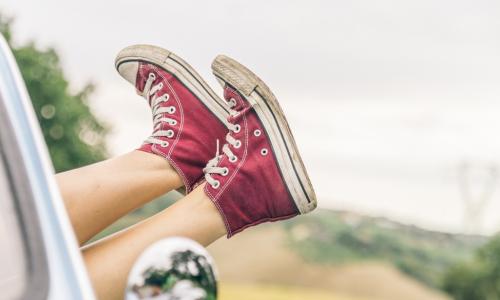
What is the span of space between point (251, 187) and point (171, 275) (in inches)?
39.4

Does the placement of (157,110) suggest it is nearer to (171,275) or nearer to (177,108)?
(177,108)

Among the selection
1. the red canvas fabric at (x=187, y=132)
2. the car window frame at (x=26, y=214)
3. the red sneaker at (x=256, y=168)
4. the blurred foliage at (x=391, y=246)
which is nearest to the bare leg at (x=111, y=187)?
the red canvas fabric at (x=187, y=132)

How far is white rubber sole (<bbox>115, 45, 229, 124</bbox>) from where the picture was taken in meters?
2.55

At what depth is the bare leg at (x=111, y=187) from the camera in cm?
210

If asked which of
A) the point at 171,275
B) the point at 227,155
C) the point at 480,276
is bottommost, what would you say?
the point at 480,276

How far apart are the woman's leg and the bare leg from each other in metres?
0.14

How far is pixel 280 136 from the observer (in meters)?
2.26

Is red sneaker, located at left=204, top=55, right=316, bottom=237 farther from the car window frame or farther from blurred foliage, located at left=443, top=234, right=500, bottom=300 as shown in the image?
blurred foliage, located at left=443, top=234, right=500, bottom=300

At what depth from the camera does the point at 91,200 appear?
2.11m

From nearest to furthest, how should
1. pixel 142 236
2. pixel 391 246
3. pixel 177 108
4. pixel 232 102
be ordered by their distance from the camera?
1. pixel 142 236
2. pixel 232 102
3. pixel 177 108
4. pixel 391 246

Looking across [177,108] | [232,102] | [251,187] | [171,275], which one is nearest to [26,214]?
[171,275]

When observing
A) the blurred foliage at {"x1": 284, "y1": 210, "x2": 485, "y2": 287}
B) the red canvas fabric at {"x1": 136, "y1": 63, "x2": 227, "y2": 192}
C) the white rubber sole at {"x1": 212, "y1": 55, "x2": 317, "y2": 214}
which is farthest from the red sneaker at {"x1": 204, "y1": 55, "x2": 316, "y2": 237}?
the blurred foliage at {"x1": 284, "y1": 210, "x2": 485, "y2": 287}

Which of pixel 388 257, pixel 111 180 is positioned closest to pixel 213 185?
pixel 111 180

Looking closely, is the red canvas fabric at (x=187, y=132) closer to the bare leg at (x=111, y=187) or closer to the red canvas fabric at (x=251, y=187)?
the bare leg at (x=111, y=187)
